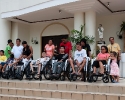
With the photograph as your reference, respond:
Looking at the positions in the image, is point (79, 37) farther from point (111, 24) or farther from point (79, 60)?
point (79, 60)

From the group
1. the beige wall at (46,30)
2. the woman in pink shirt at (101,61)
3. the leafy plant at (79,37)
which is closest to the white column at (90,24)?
the leafy plant at (79,37)

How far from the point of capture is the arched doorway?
457 inches

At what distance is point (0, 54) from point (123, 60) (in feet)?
15.6

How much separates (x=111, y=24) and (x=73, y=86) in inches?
217

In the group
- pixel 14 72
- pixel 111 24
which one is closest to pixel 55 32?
pixel 111 24

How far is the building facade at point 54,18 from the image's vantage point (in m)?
8.90

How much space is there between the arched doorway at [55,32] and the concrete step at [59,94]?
5929 mm

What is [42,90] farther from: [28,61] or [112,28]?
[112,28]

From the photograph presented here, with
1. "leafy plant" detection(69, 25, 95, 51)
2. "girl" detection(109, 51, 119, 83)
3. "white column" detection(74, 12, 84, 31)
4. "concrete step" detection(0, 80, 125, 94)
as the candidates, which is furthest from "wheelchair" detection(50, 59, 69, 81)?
"white column" detection(74, 12, 84, 31)

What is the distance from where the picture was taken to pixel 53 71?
21.6 feet

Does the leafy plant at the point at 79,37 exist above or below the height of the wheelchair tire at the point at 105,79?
above

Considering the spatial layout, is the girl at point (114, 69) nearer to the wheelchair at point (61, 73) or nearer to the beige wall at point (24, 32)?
the wheelchair at point (61, 73)

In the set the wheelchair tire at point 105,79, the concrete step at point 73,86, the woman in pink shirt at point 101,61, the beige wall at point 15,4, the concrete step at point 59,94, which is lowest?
the concrete step at point 59,94

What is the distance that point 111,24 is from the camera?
10148mm
